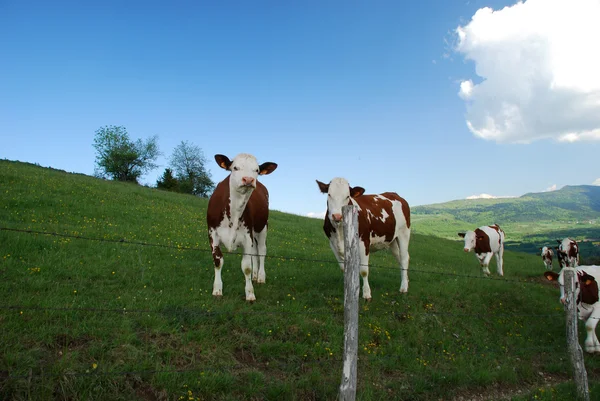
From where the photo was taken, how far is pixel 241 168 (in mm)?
7590

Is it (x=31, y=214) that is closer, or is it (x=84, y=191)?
(x=31, y=214)

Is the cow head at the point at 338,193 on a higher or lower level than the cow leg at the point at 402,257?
higher

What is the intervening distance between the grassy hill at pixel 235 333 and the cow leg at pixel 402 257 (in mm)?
305

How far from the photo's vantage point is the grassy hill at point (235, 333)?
500 cm

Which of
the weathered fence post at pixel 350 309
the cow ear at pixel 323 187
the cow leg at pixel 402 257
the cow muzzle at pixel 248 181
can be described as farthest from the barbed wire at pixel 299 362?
the cow ear at pixel 323 187

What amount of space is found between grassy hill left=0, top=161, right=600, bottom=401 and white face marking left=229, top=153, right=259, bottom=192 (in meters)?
2.13

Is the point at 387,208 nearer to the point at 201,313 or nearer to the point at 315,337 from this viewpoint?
the point at 315,337

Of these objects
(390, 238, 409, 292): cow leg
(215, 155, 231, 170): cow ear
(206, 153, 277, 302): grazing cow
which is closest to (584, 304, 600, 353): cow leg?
(390, 238, 409, 292): cow leg

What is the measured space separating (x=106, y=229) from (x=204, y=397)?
10741mm

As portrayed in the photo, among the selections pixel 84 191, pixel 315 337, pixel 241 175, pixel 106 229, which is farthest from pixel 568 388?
pixel 84 191

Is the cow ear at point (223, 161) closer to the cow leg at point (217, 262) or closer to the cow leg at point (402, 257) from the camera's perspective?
the cow leg at point (217, 262)

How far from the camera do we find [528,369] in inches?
307

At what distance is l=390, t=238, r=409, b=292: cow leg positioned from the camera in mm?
10578

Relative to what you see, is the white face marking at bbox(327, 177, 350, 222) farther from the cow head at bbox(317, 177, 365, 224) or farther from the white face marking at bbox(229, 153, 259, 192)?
the white face marking at bbox(229, 153, 259, 192)
